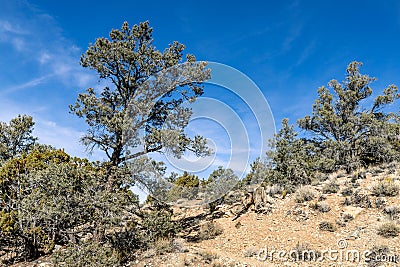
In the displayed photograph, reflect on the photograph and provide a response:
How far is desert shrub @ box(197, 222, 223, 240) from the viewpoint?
12.9 meters

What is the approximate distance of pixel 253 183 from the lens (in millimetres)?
18719

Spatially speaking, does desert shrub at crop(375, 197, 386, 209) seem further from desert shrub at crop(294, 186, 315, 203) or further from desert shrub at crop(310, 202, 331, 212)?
desert shrub at crop(294, 186, 315, 203)

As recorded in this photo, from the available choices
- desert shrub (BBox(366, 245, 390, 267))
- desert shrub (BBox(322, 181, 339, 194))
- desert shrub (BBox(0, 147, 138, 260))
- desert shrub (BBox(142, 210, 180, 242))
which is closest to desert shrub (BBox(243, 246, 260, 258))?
desert shrub (BBox(142, 210, 180, 242))

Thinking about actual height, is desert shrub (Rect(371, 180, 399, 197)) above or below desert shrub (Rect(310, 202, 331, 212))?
above

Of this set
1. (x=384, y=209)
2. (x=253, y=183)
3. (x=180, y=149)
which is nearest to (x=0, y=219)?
(x=180, y=149)

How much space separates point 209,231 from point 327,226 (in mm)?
5085

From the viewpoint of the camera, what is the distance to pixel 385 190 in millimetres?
12859

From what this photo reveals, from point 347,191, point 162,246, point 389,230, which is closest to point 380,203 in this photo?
point 347,191

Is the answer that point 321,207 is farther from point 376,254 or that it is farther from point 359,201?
point 376,254

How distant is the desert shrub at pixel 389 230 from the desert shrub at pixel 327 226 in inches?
62.2

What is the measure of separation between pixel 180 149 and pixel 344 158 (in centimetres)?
1615

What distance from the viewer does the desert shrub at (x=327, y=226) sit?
11023 millimetres

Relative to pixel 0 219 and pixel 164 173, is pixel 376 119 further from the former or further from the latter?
pixel 0 219

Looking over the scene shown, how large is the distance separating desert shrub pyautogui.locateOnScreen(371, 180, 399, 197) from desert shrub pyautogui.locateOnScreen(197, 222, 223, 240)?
7386 mm
